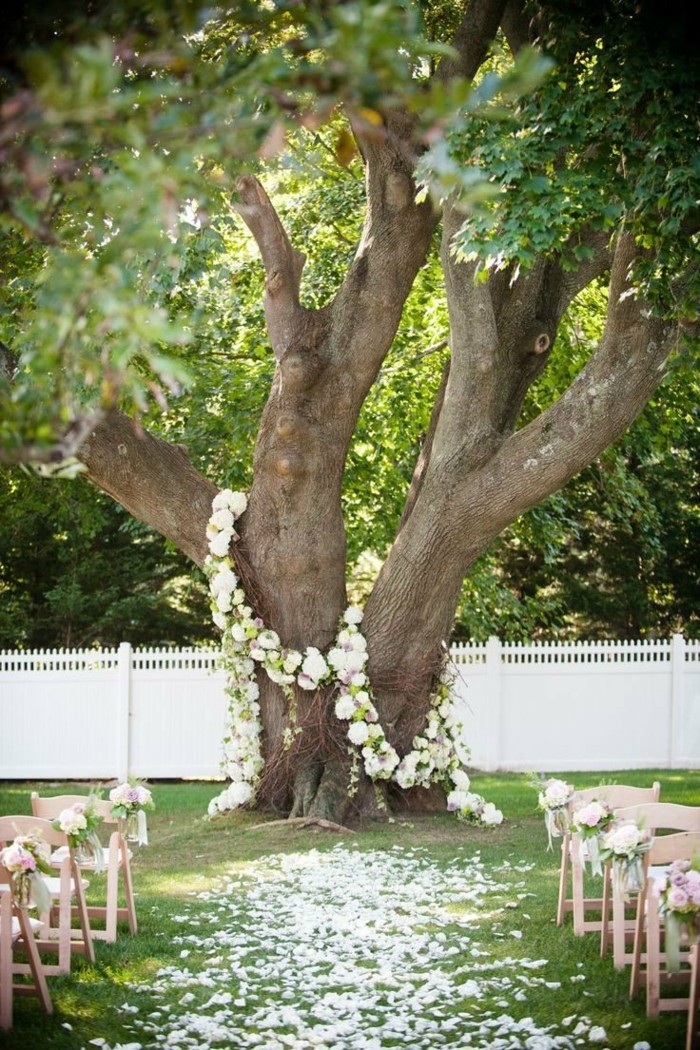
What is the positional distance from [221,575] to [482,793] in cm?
516

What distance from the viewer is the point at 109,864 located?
765cm

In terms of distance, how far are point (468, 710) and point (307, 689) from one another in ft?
18.6

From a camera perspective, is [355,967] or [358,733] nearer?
[355,967]

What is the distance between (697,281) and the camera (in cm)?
913

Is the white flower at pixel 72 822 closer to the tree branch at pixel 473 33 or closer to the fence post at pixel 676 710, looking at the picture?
the tree branch at pixel 473 33

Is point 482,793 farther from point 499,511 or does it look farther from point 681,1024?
point 681,1024

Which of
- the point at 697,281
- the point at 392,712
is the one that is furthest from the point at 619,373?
the point at 392,712

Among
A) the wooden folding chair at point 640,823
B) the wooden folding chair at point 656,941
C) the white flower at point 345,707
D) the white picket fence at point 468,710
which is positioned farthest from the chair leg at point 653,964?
the white picket fence at point 468,710

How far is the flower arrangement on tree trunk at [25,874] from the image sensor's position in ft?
19.7

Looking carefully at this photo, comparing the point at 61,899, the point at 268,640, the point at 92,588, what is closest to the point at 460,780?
the point at 268,640

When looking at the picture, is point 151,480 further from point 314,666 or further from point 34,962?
point 34,962

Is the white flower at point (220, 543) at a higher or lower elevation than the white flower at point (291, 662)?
higher

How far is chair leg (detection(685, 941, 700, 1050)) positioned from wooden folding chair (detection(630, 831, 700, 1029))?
0.24m

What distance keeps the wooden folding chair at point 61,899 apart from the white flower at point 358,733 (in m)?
4.70
